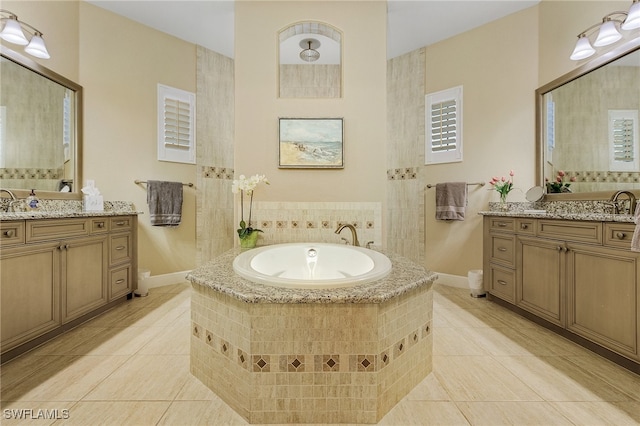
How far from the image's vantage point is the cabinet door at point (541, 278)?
1.95 meters

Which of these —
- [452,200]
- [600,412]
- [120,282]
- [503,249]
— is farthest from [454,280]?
[120,282]

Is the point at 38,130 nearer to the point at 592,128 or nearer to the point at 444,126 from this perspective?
the point at 444,126

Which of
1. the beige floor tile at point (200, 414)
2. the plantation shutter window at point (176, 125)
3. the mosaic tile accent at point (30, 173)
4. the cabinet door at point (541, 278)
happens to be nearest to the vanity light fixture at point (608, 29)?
the cabinet door at point (541, 278)

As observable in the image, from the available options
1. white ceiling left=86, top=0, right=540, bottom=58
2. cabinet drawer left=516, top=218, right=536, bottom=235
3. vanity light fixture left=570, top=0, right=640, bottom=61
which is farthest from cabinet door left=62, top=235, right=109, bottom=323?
vanity light fixture left=570, top=0, right=640, bottom=61

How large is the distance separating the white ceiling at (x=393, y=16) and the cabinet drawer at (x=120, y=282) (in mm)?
2633

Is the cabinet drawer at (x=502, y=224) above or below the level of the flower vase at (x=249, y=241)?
above

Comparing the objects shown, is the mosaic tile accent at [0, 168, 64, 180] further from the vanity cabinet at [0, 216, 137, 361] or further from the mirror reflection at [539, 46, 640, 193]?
the mirror reflection at [539, 46, 640, 193]

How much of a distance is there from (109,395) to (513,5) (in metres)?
4.50

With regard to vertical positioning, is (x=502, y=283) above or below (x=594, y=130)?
below

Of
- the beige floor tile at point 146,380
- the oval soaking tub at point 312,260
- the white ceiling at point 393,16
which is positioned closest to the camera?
→ the beige floor tile at point 146,380

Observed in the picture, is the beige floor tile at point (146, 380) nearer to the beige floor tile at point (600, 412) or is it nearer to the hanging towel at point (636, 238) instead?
the beige floor tile at point (600, 412)

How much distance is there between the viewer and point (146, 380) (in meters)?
1.48

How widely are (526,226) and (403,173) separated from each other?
152cm

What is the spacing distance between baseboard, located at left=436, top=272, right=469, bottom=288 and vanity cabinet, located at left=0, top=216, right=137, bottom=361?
340 cm
